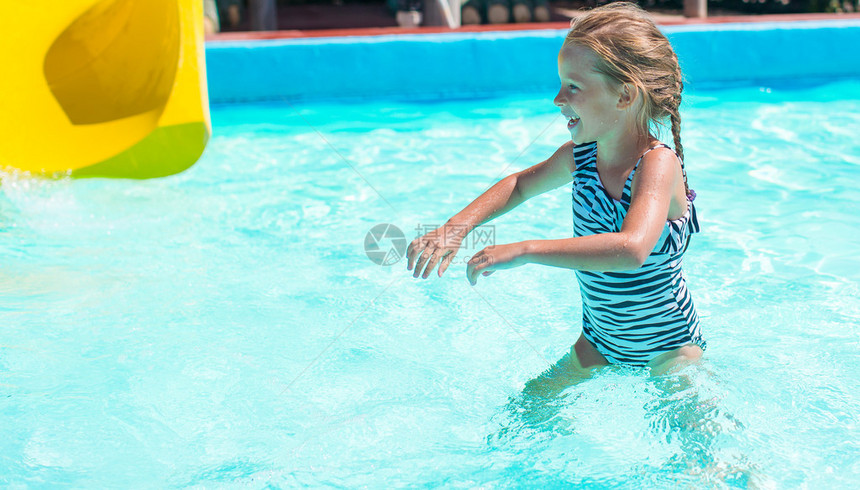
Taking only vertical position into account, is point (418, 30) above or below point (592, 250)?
below

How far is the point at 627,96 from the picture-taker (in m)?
1.76

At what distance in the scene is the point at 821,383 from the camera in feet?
8.15

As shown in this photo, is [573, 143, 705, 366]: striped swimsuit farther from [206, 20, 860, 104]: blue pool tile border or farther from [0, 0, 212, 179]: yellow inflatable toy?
[206, 20, 860, 104]: blue pool tile border

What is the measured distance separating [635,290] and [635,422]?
19.2 inches

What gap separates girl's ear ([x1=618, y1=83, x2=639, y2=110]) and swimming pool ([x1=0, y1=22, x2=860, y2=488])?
2.48 feet

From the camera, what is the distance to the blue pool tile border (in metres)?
5.82

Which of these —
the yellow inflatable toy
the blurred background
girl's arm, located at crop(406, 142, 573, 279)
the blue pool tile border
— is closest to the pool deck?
the blue pool tile border

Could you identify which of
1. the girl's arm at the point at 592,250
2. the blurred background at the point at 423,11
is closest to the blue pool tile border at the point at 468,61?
the blurred background at the point at 423,11

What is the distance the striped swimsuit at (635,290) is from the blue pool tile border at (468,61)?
420 cm

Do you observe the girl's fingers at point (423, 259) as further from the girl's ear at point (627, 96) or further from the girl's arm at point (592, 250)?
the girl's ear at point (627, 96)

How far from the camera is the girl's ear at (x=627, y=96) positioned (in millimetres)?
1737

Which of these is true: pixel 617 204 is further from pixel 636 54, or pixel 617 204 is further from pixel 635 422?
pixel 635 422

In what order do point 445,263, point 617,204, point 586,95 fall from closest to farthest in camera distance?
point 445,263 < point 586,95 < point 617,204

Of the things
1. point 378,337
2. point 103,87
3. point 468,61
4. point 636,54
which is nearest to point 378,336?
point 378,337
